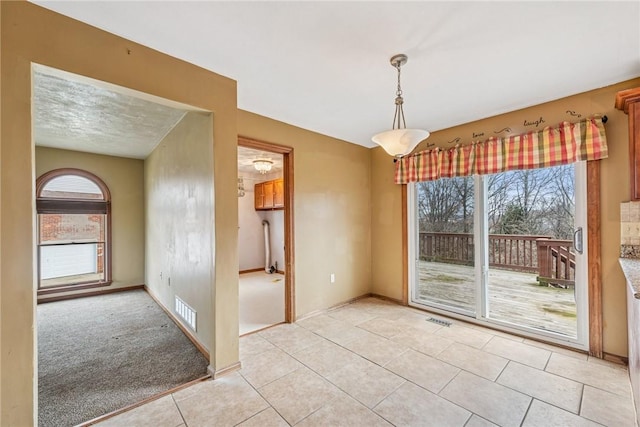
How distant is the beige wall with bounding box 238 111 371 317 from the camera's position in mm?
3443

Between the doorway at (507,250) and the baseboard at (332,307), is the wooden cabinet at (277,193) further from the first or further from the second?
the doorway at (507,250)

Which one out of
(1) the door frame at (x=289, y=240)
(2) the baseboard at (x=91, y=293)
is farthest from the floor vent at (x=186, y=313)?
(2) the baseboard at (x=91, y=293)

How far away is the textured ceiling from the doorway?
3565 millimetres

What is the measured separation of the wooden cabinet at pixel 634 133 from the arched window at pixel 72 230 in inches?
279

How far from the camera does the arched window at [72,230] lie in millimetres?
4504

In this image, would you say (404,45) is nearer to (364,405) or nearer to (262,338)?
(364,405)

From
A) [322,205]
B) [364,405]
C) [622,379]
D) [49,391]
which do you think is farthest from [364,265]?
[49,391]

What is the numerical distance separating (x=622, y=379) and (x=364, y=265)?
2.84m

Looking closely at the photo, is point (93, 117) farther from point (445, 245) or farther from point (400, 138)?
point (445, 245)

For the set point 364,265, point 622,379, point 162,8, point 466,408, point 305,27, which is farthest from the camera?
point 364,265

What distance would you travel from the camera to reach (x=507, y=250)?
3.23 metres

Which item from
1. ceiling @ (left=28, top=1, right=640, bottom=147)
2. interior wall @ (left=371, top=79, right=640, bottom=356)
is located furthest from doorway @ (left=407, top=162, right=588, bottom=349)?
ceiling @ (left=28, top=1, right=640, bottom=147)

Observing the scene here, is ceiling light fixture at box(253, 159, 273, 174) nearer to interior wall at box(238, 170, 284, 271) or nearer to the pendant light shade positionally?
interior wall at box(238, 170, 284, 271)

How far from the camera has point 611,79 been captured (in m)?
2.30
